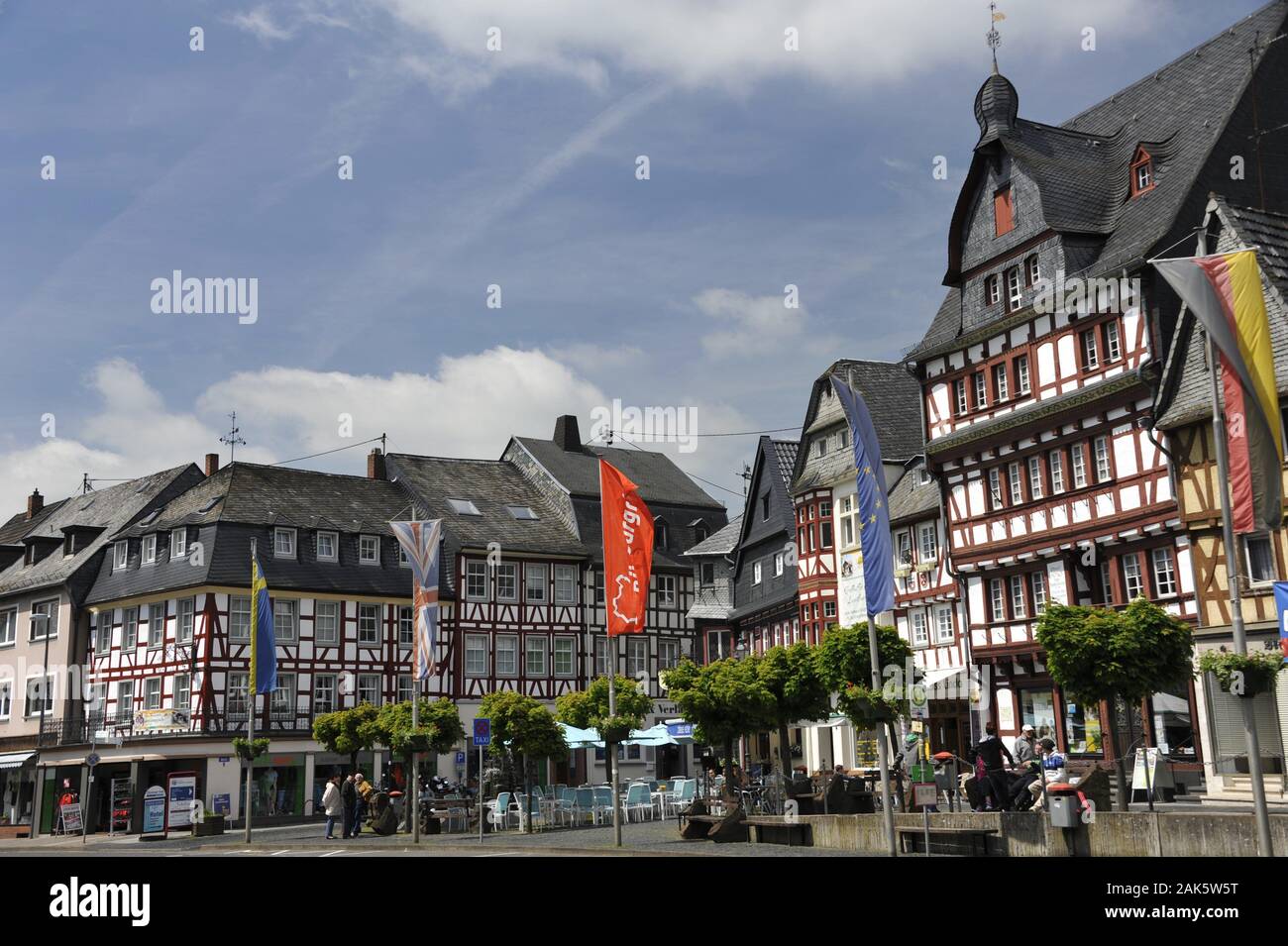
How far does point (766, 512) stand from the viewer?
55094 millimetres

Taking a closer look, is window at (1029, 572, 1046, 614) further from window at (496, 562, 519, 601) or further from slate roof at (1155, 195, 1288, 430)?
window at (496, 562, 519, 601)

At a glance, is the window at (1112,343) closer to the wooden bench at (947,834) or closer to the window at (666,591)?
the wooden bench at (947,834)

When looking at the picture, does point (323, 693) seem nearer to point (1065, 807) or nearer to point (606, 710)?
point (606, 710)

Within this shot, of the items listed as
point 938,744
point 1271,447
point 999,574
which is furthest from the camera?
point 938,744

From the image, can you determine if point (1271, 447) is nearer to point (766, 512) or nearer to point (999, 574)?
point (999, 574)

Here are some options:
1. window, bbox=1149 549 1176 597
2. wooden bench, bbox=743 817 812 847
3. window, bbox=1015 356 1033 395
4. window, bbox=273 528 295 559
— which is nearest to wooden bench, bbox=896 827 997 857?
wooden bench, bbox=743 817 812 847

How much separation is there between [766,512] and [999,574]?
18.4 metres

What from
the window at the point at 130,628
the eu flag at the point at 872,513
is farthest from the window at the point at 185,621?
the eu flag at the point at 872,513

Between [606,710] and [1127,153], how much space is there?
Answer: 21.6 metres

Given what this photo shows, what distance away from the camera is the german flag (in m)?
18.2

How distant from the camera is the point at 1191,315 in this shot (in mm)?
31016

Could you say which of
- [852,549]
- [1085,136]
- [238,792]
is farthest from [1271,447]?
[238,792]

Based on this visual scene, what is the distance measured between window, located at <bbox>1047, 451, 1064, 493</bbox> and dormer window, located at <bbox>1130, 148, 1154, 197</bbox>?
24.2 feet
